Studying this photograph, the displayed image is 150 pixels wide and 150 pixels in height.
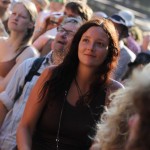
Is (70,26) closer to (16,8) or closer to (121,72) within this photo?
(16,8)

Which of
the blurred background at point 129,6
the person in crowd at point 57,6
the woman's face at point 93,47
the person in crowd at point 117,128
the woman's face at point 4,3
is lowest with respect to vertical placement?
the blurred background at point 129,6

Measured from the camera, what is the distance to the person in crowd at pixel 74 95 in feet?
11.0

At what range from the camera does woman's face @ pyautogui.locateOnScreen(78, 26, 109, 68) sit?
3473mm

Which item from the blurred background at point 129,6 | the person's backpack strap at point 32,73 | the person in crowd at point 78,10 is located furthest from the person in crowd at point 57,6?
the blurred background at point 129,6

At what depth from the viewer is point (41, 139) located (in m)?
3.39

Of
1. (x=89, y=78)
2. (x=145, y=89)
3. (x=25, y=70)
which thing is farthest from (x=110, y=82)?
(x=145, y=89)

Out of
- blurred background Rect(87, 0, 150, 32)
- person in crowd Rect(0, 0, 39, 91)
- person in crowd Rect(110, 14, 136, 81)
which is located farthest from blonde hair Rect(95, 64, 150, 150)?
blurred background Rect(87, 0, 150, 32)

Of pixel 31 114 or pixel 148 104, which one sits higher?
pixel 148 104

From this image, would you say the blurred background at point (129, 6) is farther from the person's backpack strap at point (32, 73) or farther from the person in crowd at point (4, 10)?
the person's backpack strap at point (32, 73)

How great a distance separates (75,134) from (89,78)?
0.41 meters

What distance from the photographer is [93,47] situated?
138 inches

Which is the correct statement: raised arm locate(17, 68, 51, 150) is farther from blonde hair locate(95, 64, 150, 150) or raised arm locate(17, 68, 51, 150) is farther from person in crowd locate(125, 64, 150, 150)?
person in crowd locate(125, 64, 150, 150)

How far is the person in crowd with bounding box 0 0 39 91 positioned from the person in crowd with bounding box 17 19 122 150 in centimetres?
139

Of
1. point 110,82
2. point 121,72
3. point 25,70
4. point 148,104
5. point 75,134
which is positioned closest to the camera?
point 148,104
